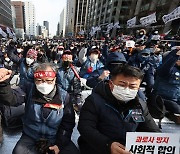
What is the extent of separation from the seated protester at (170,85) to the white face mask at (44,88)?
7.21ft

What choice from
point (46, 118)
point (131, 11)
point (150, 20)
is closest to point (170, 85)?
point (46, 118)

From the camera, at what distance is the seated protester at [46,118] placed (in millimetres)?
2275

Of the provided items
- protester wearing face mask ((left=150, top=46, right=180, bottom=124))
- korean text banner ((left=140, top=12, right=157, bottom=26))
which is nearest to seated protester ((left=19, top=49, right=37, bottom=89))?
protester wearing face mask ((left=150, top=46, right=180, bottom=124))

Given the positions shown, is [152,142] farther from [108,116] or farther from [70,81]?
[70,81]

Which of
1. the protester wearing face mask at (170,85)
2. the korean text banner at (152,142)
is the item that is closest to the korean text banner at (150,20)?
the protester wearing face mask at (170,85)

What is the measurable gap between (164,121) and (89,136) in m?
2.56

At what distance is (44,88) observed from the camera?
231 cm

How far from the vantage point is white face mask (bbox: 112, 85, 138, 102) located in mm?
2018

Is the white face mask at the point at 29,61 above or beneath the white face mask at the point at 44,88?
beneath

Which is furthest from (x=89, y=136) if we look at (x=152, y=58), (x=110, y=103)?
(x=152, y=58)

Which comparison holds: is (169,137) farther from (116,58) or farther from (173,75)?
(173,75)

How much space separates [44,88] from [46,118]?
12.5 inches

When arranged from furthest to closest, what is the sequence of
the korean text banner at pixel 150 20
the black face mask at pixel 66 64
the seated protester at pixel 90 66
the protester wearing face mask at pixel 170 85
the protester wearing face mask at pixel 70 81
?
the korean text banner at pixel 150 20
the seated protester at pixel 90 66
the black face mask at pixel 66 64
the protester wearing face mask at pixel 70 81
the protester wearing face mask at pixel 170 85

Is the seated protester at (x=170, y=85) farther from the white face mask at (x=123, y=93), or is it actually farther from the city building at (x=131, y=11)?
the city building at (x=131, y=11)
